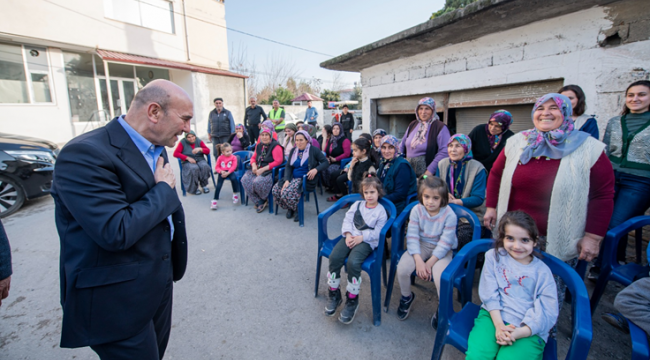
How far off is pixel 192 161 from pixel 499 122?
555cm

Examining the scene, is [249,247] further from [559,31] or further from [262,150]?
[559,31]

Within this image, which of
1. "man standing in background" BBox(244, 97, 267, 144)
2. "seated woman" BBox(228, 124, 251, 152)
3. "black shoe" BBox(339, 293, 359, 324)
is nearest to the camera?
"black shoe" BBox(339, 293, 359, 324)

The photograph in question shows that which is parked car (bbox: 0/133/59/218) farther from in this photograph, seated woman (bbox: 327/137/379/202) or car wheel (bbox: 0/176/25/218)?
seated woman (bbox: 327/137/379/202)

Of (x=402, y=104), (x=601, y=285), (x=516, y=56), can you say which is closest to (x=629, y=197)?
(x=601, y=285)

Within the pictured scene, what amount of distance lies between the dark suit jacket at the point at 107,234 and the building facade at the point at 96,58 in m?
13.3

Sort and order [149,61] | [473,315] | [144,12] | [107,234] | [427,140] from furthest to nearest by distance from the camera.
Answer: [144,12], [149,61], [427,140], [473,315], [107,234]

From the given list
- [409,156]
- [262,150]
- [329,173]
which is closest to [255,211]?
[262,150]

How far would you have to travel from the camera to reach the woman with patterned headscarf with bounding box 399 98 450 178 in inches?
148

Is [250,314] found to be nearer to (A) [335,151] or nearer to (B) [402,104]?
(A) [335,151]

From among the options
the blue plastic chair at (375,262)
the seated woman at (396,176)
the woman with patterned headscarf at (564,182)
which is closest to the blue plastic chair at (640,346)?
the woman with patterned headscarf at (564,182)

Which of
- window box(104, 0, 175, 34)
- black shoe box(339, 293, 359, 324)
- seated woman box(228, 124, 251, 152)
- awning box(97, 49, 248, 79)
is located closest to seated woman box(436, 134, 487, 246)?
black shoe box(339, 293, 359, 324)

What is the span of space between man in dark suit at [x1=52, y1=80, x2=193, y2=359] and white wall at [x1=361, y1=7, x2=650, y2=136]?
421 cm

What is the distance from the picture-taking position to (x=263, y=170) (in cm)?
505

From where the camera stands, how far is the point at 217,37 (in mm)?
16438
